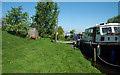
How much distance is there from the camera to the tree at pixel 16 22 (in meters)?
25.8

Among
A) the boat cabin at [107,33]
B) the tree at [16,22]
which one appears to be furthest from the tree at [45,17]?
the boat cabin at [107,33]

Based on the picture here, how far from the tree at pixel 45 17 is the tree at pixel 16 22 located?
53.1ft

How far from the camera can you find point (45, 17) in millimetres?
44688

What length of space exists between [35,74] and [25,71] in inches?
32.2

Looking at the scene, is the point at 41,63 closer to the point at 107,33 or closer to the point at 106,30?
the point at 107,33

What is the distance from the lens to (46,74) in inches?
242

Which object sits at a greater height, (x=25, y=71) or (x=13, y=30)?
(x=13, y=30)

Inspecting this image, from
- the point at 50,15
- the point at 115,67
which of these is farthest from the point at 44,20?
the point at 115,67

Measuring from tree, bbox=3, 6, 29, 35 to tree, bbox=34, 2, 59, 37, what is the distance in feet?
53.1

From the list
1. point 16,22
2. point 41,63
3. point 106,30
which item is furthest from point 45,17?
point 41,63

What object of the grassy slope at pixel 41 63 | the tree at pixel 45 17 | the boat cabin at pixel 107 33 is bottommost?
the grassy slope at pixel 41 63

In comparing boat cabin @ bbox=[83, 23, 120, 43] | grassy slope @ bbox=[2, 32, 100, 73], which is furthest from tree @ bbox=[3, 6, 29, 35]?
boat cabin @ bbox=[83, 23, 120, 43]

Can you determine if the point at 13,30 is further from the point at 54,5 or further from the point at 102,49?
the point at 54,5

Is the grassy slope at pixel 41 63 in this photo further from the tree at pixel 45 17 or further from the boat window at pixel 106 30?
the tree at pixel 45 17
